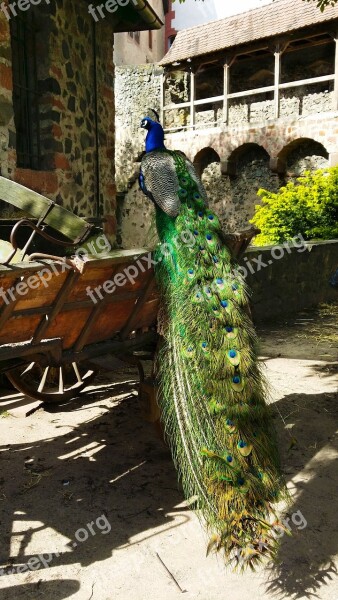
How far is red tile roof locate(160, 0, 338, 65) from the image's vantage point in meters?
16.8

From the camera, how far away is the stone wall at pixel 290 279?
7.64 metres

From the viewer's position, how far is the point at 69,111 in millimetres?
6645

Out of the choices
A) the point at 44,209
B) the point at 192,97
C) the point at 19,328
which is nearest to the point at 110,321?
the point at 19,328

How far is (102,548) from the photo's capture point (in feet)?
8.87

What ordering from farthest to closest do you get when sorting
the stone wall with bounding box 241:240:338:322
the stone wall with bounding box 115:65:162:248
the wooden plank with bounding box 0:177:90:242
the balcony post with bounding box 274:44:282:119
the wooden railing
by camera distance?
1. the stone wall with bounding box 115:65:162:248
2. the balcony post with bounding box 274:44:282:119
3. the wooden railing
4. the stone wall with bounding box 241:240:338:322
5. the wooden plank with bounding box 0:177:90:242

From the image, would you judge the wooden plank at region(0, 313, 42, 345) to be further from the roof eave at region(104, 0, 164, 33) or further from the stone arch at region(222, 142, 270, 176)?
the stone arch at region(222, 142, 270, 176)

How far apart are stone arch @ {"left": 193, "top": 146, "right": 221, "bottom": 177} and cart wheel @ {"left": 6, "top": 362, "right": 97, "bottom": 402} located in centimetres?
1533

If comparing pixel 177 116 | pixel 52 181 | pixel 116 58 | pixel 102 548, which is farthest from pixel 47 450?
pixel 116 58

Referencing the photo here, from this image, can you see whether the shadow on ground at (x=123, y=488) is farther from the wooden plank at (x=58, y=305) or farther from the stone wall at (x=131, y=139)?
the stone wall at (x=131, y=139)

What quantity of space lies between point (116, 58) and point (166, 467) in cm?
2579

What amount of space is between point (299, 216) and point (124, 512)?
8065 millimetres

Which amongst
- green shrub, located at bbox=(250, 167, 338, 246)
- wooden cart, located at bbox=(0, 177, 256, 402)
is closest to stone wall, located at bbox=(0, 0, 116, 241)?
wooden cart, located at bbox=(0, 177, 256, 402)

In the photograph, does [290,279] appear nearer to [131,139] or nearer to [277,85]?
[277,85]

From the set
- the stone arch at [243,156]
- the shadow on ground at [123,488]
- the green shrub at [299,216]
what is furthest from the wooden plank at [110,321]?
the stone arch at [243,156]
